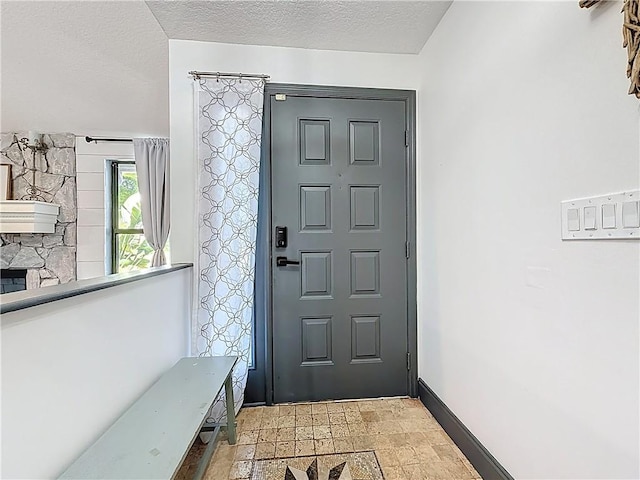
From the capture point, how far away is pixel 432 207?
2.29m

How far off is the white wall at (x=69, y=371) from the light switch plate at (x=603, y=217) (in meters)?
1.62

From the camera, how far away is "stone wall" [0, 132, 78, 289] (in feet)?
14.3

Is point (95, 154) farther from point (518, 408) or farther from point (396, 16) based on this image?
point (518, 408)

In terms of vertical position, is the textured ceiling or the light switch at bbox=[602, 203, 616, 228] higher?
the textured ceiling

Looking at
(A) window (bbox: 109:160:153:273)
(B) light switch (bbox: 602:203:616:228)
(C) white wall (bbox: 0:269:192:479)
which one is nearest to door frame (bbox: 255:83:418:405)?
(C) white wall (bbox: 0:269:192:479)

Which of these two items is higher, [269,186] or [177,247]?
[269,186]

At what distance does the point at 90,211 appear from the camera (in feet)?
14.6

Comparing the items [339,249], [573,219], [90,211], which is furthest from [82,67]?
[573,219]

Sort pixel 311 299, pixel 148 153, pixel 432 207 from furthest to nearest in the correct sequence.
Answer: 1. pixel 148 153
2. pixel 311 299
3. pixel 432 207

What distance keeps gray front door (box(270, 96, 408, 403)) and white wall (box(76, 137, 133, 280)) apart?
3199 mm

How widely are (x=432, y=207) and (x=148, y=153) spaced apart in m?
3.72

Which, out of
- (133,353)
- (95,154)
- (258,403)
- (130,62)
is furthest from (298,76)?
(95,154)

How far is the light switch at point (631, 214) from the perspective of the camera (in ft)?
2.96

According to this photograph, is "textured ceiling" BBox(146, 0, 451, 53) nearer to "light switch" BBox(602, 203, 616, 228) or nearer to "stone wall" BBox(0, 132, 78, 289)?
"light switch" BBox(602, 203, 616, 228)
